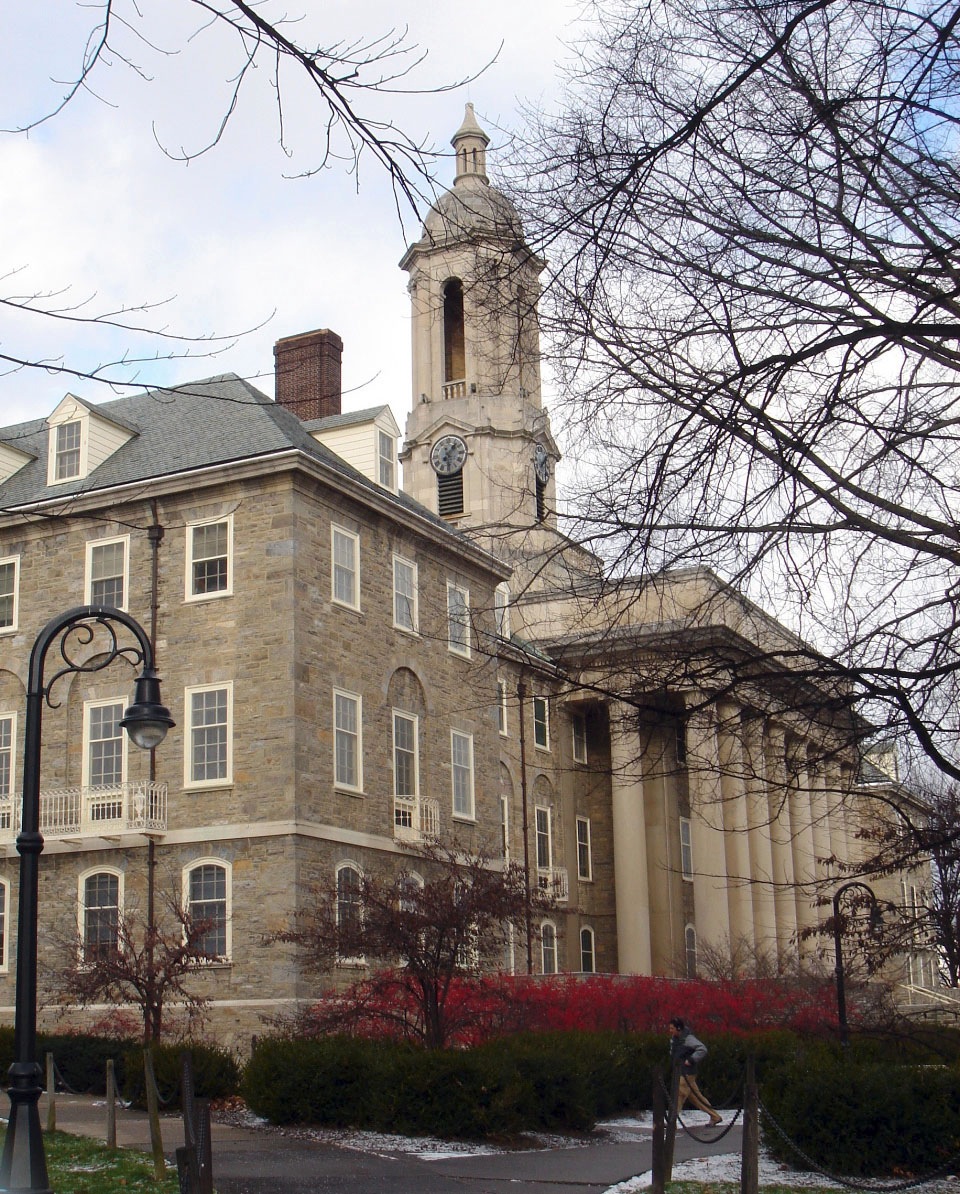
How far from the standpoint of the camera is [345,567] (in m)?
33.2

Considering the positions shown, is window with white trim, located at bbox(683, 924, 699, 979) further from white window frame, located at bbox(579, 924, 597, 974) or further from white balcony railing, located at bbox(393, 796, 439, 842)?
white balcony railing, located at bbox(393, 796, 439, 842)

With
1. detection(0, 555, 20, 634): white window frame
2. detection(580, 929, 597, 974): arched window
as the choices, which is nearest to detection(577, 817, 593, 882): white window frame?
detection(580, 929, 597, 974): arched window

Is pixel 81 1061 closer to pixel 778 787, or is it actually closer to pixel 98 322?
pixel 778 787

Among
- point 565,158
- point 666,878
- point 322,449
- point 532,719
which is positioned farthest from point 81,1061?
point 666,878

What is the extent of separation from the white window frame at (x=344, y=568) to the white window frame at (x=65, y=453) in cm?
649

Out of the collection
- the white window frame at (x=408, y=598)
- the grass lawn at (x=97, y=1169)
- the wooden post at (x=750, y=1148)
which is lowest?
the grass lawn at (x=97, y=1169)

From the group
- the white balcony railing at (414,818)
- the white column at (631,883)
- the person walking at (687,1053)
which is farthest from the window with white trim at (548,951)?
the person walking at (687,1053)

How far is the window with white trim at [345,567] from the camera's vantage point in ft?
107

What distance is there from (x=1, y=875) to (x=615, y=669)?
24090mm

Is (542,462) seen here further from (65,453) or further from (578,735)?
(65,453)

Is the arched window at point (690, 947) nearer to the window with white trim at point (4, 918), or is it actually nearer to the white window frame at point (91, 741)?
the white window frame at point (91, 741)

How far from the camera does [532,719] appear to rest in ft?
155

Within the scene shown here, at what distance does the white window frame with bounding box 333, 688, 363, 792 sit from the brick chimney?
9.14 meters

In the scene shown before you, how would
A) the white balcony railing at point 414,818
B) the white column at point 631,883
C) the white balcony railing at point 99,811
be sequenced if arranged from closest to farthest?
1. the white balcony railing at point 99,811
2. the white balcony railing at point 414,818
3. the white column at point 631,883
